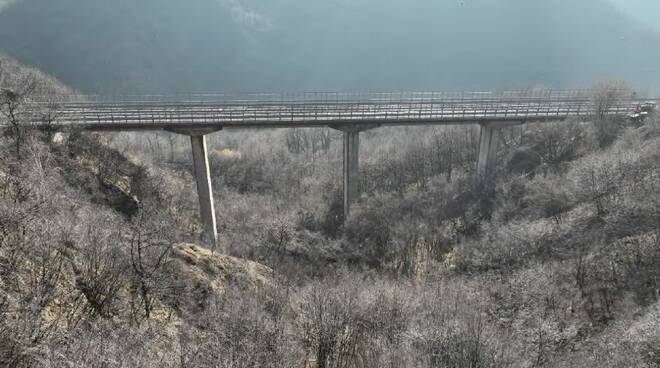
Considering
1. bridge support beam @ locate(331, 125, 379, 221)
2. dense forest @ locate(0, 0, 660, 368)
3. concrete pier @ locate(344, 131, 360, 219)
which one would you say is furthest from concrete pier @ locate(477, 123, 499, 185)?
concrete pier @ locate(344, 131, 360, 219)

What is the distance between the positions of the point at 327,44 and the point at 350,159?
10138 centimetres

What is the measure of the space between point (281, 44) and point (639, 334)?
127040 millimetres

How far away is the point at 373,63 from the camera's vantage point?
13500cm

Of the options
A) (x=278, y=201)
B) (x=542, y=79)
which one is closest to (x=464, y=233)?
(x=278, y=201)

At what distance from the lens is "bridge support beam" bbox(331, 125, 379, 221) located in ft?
147

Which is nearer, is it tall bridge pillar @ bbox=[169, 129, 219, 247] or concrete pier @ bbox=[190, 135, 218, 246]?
tall bridge pillar @ bbox=[169, 129, 219, 247]

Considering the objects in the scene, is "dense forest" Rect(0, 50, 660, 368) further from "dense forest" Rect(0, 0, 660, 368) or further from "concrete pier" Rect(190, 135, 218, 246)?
"concrete pier" Rect(190, 135, 218, 246)

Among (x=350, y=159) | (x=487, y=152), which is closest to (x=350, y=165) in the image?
(x=350, y=159)

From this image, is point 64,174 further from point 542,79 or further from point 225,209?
point 542,79

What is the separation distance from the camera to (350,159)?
4616cm

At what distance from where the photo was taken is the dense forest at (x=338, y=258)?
1698 cm

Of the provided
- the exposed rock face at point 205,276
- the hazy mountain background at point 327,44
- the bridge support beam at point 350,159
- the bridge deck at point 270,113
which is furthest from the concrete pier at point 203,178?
the hazy mountain background at point 327,44

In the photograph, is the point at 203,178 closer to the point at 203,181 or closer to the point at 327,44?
the point at 203,181

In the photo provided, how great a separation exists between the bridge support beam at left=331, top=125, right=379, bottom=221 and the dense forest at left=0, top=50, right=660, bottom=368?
1779 mm
